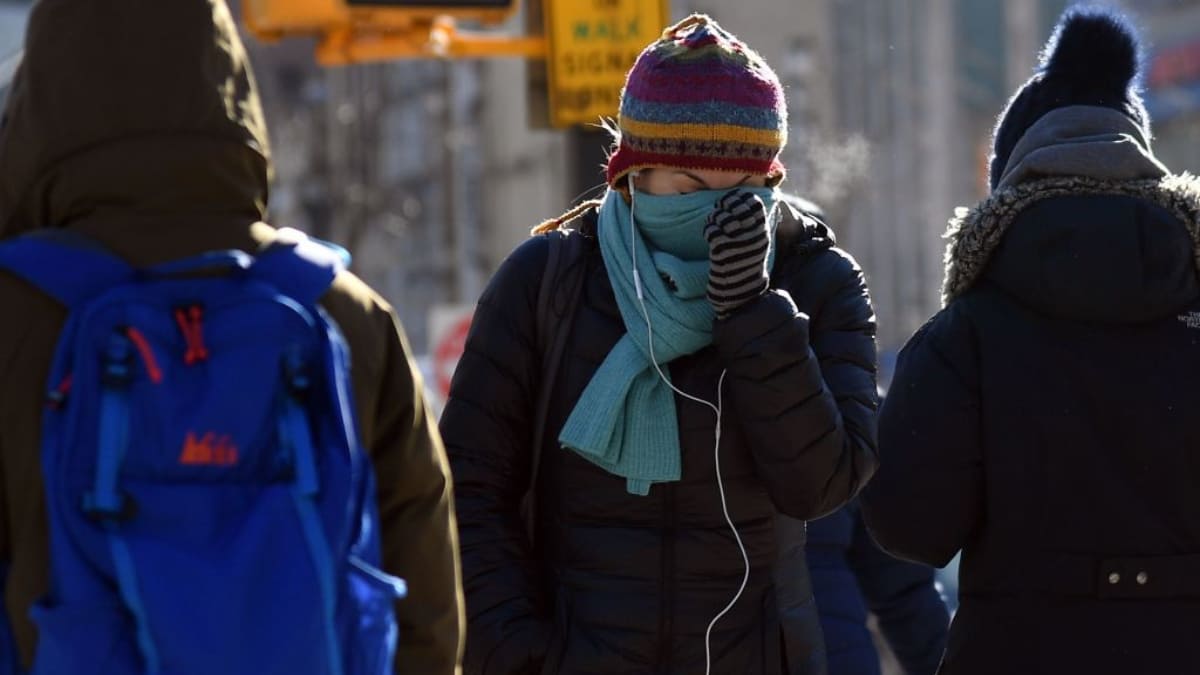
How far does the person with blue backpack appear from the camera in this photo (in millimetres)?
2855

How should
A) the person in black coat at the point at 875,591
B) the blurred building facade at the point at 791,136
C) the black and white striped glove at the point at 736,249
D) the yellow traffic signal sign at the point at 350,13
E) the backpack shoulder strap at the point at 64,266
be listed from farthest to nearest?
the blurred building facade at the point at 791,136 → the yellow traffic signal sign at the point at 350,13 → the person in black coat at the point at 875,591 → the black and white striped glove at the point at 736,249 → the backpack shoulder strap at the point at 64,266

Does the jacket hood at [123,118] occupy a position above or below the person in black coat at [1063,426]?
above

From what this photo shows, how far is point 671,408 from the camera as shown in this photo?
4.07 m

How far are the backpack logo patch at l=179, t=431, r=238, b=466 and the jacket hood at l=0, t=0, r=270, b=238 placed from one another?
366mm

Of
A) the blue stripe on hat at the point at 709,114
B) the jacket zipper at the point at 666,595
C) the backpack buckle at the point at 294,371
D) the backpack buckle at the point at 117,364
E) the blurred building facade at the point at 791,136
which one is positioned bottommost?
the blurred building facade at the point at 791,136

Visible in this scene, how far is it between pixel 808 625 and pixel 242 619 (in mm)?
1523

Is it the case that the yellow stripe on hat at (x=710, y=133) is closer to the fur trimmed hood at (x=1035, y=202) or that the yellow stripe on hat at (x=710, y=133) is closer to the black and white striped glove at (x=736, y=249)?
the black and white striped glove at (x=736, y=249)

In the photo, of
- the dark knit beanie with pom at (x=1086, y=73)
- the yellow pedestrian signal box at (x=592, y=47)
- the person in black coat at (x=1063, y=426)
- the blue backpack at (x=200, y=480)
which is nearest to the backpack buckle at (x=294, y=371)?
the blue backpack at (x=200, y=480)

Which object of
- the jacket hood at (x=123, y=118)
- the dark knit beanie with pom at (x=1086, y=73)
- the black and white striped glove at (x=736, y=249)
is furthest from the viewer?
the dark knit beanie with pom at (x=1086, y=73)

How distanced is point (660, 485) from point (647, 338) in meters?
0.26

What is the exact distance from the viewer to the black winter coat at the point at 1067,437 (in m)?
4.04

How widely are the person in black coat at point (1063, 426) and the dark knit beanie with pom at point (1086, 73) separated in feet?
0.60

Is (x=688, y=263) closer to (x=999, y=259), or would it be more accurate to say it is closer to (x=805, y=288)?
(x=805, y=288)

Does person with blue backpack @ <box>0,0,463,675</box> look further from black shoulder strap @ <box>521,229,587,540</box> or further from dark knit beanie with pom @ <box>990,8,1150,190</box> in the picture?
dark knit beanie with pom @ <box>990,8,1150,190</box>
